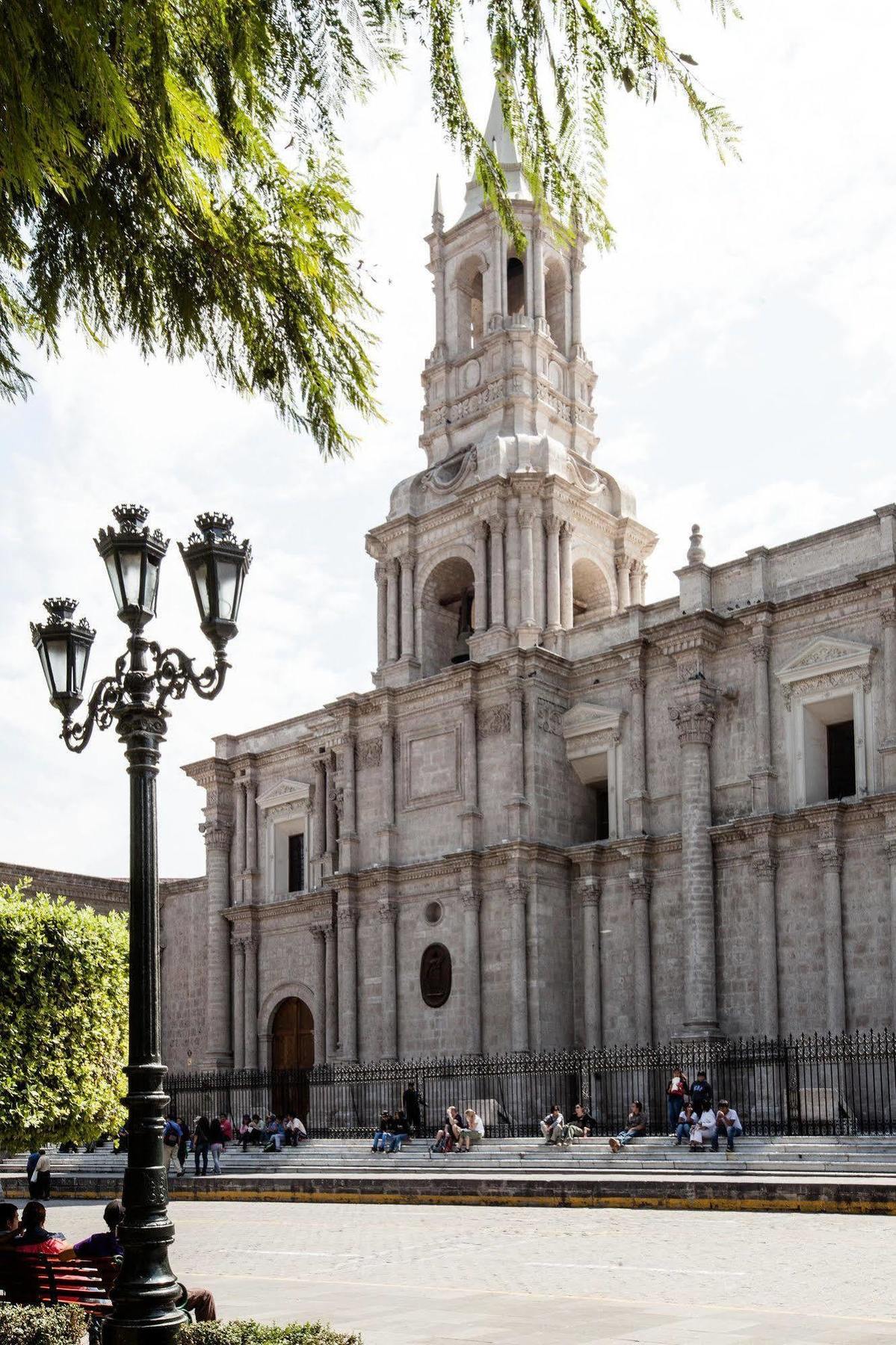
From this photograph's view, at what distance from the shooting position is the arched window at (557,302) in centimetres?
3700

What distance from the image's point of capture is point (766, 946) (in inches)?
1062

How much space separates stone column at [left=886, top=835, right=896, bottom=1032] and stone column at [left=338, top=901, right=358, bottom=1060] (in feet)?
40.9

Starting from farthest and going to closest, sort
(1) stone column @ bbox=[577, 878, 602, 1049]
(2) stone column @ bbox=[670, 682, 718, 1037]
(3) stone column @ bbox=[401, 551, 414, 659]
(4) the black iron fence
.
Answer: (3) stone column @ bbox=[401, 551, 414, 659] < (1) stone column @ bbox=[577, 878, 602, 1049] < (2) stone column @ bbox=[670, 682, 718, 1037] < (4) the black iron fence

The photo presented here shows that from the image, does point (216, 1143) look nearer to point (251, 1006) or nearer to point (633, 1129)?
point (251, 1006)

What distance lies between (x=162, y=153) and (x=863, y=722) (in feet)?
76.0

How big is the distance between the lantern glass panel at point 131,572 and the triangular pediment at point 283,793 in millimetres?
28088

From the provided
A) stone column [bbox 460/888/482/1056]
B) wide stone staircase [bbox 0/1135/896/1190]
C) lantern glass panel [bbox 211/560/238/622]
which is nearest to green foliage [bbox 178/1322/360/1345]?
lantern glass panel [bbox 211/560/238/622]

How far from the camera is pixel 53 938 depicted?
43.6 feet

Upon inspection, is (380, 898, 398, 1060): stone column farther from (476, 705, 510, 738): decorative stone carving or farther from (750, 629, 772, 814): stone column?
(750, 629, 772, 814): stone column

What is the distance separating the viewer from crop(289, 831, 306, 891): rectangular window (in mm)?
37219

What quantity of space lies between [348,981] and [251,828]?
601 cm

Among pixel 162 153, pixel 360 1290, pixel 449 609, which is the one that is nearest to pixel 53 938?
pixel 360 1290

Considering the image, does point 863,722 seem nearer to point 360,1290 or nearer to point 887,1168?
point 887,1168

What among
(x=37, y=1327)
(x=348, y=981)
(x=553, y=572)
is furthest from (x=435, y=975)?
(x=37, y=1327)
